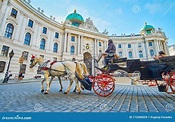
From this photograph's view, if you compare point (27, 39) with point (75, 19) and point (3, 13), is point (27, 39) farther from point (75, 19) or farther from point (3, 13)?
point (75, 19)

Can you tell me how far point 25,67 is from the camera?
19.0 metres

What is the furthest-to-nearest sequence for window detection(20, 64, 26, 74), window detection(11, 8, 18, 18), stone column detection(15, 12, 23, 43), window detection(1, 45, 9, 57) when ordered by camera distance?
window detection(20, 64, 26, 74), stone column detection(15, 12, 23, 43), window detection(11, 8, 18, 18), window detection(1, 45, 9, 57)

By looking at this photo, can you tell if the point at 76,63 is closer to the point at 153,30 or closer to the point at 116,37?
the point at 116,37

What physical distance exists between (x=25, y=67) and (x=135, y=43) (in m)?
40.9

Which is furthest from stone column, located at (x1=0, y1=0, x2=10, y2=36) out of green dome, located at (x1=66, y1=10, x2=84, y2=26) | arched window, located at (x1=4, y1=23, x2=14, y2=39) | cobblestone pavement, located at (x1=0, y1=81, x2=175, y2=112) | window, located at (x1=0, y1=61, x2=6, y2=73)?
green dome, located at (x1=66, y1=10, x2=84, y2=26)

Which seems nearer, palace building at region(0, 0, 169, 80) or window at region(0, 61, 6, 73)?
window at region(0, 61, 6, 73)

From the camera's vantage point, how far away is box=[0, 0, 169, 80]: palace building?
1670cm

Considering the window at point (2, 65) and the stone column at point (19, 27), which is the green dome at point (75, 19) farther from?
the window at point (2, 65)

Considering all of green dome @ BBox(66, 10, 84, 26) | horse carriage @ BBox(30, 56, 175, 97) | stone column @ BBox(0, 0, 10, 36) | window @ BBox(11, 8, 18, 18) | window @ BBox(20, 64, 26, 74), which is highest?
green dome @ BBox(66, 10, 84, 26)

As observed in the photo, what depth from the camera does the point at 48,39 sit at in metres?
25.3

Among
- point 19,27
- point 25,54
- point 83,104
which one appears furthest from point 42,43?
point 83,104

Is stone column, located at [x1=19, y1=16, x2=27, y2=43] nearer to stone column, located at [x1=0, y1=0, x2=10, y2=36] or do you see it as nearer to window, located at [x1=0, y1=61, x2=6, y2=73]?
stone column, located at [x1=0, y1=0, x2=10, y2=36]

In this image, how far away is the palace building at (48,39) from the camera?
16.7 meters
